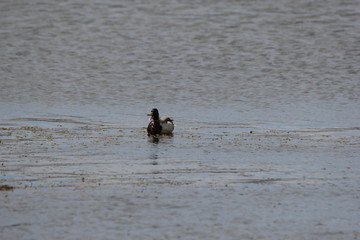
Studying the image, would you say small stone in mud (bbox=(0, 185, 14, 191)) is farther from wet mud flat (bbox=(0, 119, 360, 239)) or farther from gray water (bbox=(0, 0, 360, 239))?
gray water (bbox=(0, 0, 360, 239))

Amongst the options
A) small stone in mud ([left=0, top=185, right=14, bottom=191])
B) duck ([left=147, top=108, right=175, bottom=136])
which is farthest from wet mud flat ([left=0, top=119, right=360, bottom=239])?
duck ([left=147, top=108, right=175, bottom=136])

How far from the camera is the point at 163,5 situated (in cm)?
6875

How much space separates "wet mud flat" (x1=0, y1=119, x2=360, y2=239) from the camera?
13258mm

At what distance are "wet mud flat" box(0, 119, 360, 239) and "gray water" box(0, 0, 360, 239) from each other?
0.05 meters

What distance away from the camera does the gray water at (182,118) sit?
553 inches

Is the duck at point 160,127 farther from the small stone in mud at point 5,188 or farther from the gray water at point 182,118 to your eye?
the small stone in mud at point 5,188

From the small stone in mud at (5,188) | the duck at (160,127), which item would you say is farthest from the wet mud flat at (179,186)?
the duck at (160,127)

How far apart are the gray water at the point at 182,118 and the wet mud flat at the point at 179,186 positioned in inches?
1.8

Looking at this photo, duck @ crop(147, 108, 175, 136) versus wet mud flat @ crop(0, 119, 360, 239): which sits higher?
duck @ crop(147, 108, 175, 136)

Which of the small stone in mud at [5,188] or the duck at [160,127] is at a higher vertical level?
the duck at [160,127]

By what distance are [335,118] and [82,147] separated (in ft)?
37.7

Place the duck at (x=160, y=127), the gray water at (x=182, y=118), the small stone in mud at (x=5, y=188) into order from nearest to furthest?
the gray water at (x=182, y=118) → the small stone in mud at (x=5, y=188) → the duck at (x=160, y=127)

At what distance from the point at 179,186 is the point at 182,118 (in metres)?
14.5

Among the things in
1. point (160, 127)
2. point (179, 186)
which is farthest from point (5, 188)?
point (160, 127)
